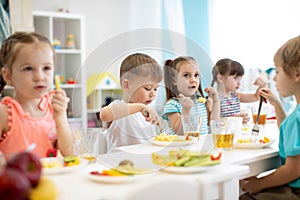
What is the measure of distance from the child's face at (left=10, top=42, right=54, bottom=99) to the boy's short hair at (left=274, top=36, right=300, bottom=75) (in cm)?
73

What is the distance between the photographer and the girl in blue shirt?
3.84 ft

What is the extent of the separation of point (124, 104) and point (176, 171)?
0.50 meters

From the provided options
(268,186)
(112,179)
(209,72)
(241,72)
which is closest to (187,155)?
(112,179)

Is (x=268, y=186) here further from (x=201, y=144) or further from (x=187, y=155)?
(x=187, y=155)

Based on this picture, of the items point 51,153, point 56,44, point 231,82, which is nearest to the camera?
point 51,153

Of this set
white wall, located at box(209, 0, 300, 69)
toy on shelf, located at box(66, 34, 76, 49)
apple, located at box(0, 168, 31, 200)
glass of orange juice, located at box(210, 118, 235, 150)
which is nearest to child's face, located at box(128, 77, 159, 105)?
glass of orange juice, located at box(210, 118, 235, 150)

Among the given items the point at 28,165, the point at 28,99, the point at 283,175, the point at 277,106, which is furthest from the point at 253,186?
the point at 28,165

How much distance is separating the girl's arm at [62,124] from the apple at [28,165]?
503mm

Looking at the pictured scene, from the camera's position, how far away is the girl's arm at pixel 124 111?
4.33 feet

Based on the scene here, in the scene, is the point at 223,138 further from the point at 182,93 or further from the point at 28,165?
the point at 28,165

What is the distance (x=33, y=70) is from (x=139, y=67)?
0.37 meters

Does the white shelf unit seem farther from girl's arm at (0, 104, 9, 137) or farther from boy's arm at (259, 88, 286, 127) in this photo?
girl's arm at (0, 104, 9, 137)

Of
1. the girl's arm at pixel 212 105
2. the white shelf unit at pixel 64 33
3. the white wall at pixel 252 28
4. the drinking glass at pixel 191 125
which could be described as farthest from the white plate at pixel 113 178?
the white shelf unit at pixel 64 33

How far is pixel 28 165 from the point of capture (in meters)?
0.61
